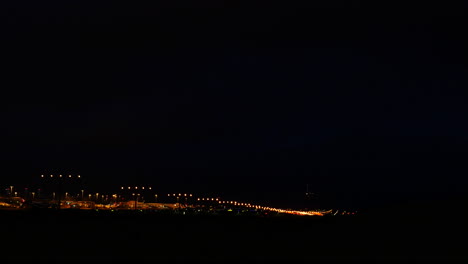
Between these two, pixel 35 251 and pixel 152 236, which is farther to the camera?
pixel 152 236

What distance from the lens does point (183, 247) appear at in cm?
2459

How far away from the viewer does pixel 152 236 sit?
29.6 m

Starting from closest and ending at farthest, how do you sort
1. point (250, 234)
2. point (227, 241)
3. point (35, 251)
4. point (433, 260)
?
point (433, 260), point (35, 251), point (227, 241), point (250, 234)

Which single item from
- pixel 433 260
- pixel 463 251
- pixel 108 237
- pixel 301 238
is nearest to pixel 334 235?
pixel 301 238

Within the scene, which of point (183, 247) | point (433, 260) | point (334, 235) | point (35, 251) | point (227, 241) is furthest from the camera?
point (334, 235)

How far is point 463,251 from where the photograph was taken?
23469 millimetres

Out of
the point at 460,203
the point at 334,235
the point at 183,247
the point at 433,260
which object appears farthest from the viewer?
the point at 460,203

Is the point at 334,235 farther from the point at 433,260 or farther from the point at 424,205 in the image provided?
the point at 424,205

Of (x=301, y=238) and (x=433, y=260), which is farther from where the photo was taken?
(x=301, y=238)

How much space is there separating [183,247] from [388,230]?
1229 cm

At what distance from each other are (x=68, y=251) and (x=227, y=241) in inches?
320

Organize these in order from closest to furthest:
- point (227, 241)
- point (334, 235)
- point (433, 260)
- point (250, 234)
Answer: point (433, 260)
point (227, 241)
point (334, 235)
point (250, 234)

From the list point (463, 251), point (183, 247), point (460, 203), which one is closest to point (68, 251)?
point (183, 247)

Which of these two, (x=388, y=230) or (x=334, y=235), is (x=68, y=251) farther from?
(x=388, y=230)
